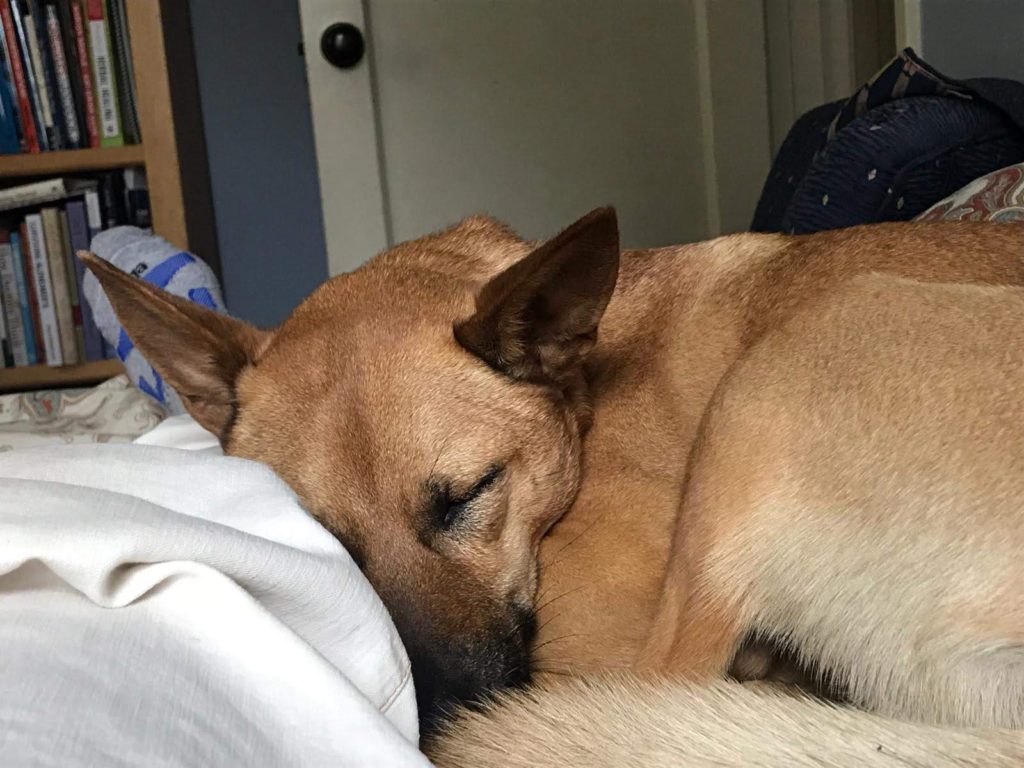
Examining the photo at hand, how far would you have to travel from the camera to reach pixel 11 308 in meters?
2.98

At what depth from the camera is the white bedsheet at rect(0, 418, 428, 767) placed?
1.66 ft

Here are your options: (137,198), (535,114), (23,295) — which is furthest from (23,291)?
(535,114)

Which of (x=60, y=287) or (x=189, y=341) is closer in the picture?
(x=189, y=341)

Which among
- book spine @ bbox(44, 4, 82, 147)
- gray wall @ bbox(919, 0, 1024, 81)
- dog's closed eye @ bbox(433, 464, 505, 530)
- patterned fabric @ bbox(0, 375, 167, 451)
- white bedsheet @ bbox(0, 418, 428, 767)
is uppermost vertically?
book spine @ bbox(44, 4, 82, 147)

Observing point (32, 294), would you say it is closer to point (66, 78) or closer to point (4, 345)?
point (4, 345)

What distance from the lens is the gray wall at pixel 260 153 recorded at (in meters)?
3.43

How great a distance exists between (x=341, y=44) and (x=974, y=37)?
1.81 m

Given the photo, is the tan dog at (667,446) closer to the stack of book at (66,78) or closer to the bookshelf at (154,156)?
the bookshelf at (154,156)

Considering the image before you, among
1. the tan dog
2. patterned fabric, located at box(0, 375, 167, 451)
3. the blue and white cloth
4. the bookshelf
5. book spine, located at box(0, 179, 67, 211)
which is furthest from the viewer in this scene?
book spine, located at box(0, 179, 67, 211)

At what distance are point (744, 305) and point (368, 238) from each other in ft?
6.90

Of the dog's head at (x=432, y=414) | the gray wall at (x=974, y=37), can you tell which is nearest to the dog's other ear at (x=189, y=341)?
the dog's head at (x=432, y=414)

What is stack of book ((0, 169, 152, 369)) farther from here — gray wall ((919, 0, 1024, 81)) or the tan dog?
gray wall ((919, 0, 1024, 81))

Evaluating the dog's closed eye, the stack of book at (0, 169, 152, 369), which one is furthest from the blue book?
the dog's closed eye

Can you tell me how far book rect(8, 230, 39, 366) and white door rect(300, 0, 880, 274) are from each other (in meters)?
0.93
